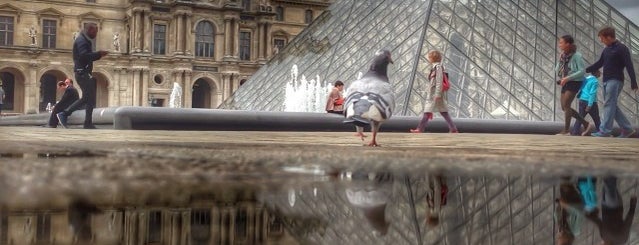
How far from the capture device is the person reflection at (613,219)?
1.18 metres

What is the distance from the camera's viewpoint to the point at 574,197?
1.78m

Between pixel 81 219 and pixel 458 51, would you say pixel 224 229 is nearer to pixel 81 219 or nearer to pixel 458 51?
pixel 81 219

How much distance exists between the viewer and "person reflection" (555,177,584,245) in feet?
3.92

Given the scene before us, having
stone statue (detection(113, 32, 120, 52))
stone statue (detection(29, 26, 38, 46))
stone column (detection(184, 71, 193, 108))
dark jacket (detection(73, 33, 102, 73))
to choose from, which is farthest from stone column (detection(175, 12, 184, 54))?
dark jacket (detection(73, 33, 102, 73))

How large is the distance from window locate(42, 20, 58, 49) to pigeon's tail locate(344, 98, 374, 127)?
3623 centimetres

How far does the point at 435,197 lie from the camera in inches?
69.2

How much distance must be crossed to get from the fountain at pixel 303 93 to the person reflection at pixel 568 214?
14.9 metres

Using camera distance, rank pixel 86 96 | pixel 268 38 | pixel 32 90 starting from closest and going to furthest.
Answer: pixel 86 96 → pixel 32 90 → pixel 268 38

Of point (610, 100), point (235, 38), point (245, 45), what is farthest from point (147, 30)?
point (610, 100)

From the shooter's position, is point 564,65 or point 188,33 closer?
point 564,65

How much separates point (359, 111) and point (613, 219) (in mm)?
Answer: 3543

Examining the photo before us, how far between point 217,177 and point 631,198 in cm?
105

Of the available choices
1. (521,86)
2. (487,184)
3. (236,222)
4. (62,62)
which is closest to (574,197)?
(487,184)

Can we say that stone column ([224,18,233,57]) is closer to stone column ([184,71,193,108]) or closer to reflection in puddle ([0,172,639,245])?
stone column ([184,71,193,108])
